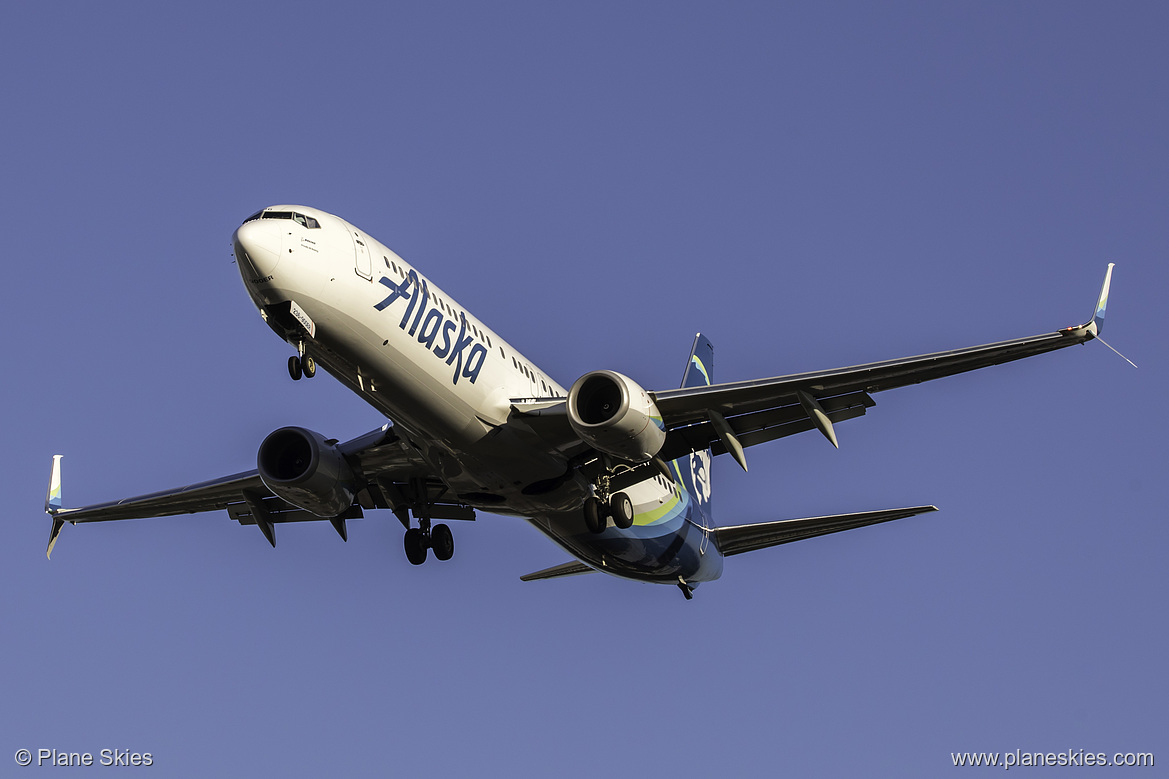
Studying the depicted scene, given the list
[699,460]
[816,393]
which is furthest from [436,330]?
[699,460]

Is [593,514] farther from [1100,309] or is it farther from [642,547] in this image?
[1100,309]

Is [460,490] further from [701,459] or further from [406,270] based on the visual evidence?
[701,459]

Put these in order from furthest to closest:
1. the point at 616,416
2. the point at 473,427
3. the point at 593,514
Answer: the point at 593,514 → the point at 473,427 → the point at 616,416

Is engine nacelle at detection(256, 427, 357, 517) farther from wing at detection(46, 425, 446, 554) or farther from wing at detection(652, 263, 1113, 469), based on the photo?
wing at detection(652, 263, 1113, 469)

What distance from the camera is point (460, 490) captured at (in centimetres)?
2756

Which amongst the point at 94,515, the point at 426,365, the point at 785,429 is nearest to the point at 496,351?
the point at 426,365

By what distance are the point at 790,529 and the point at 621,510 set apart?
582cm

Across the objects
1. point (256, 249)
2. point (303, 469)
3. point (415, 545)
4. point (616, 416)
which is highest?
point (256, 249)

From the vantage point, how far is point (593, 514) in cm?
2736

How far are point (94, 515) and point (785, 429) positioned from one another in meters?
18.1

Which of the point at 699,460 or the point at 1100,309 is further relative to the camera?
the point at 699,460

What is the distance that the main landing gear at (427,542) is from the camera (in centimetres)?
3005

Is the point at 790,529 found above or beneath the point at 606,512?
above

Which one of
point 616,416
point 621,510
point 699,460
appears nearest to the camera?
point 616,416
